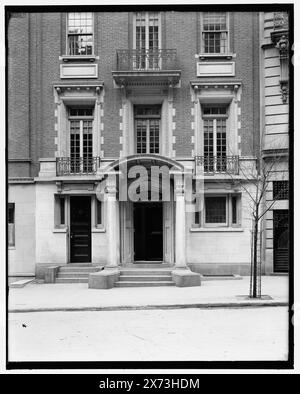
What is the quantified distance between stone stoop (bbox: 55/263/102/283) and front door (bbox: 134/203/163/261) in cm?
219

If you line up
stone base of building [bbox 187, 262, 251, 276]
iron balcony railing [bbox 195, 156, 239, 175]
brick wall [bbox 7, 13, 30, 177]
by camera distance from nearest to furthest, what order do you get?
stone base of building [bbox 187, 262, 251, 276]
iron balcony railing [bbox 195, 156, 239, 175]
brick wall [bbox 7, 13, 30, 177]

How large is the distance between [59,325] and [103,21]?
43.0 ft

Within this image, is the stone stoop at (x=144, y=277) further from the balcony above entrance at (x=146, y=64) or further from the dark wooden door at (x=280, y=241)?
the balcony above entrance at (x=146, y=64)

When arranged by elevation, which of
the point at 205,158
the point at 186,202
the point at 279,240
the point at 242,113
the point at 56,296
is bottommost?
the point at 56,296

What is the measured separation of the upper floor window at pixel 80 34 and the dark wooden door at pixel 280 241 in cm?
1016

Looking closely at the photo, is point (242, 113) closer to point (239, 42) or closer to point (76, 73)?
point (239, 42)

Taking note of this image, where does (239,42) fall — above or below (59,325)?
above

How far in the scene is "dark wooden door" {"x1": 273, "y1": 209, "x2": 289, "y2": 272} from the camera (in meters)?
19.4

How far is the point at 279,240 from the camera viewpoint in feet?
64.0

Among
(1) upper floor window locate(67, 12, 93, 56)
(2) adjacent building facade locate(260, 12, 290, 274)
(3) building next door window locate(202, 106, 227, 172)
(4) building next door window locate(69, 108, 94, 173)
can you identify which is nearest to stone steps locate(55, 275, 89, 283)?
(4) building next door window locate(69, 108, 94, 173)

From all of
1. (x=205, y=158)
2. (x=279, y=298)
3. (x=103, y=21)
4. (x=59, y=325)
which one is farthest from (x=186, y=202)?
(x=59, y=325)

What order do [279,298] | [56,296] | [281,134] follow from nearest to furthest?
[279,298]
[56,296]
[281,134]

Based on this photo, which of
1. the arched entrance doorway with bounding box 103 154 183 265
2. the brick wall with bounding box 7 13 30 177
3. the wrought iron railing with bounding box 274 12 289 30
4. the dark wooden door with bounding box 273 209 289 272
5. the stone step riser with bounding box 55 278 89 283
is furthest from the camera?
the brick wall with bounding box 7 13 30 177

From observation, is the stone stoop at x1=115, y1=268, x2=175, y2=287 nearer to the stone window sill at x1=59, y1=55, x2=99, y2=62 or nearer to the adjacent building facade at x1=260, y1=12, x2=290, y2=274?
the adjacent building facade at x1=260, y1=12, x2=290, y2=274
